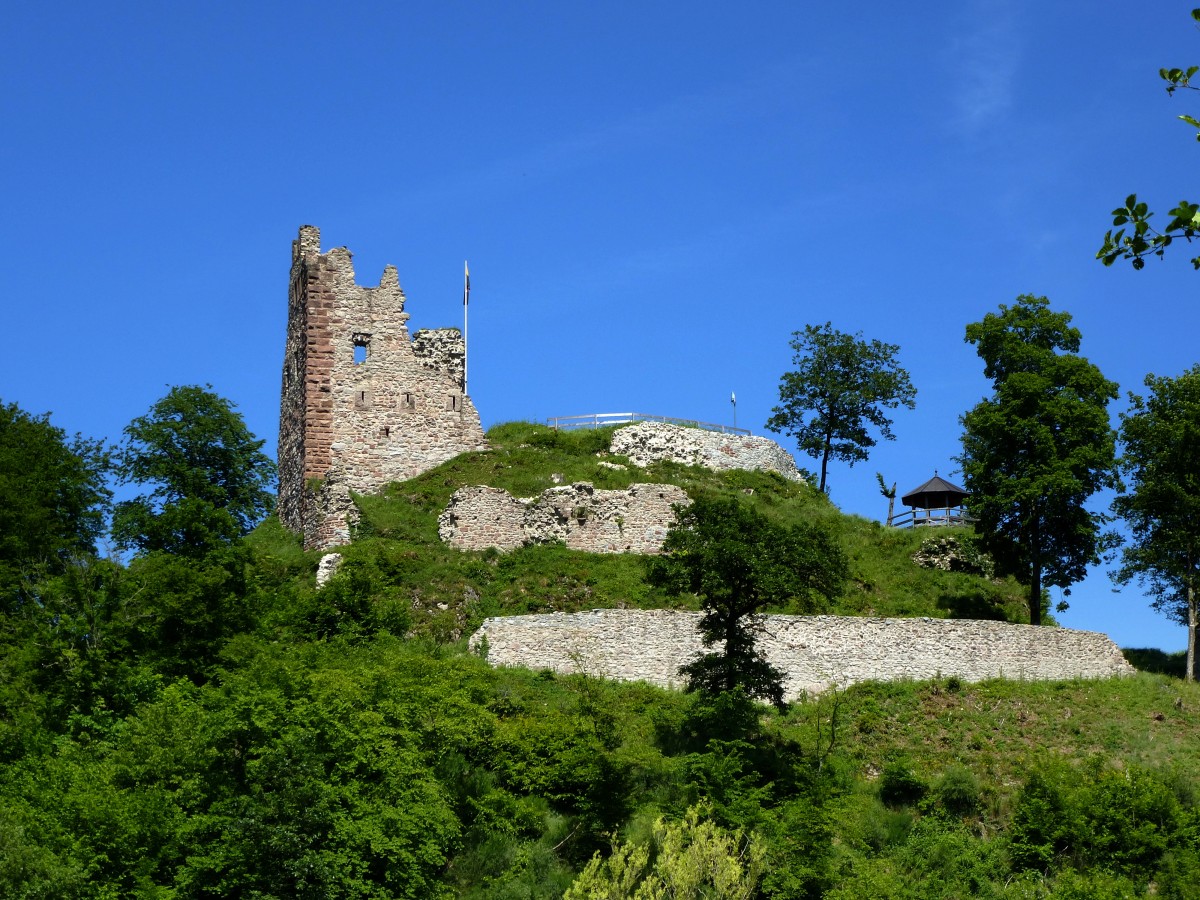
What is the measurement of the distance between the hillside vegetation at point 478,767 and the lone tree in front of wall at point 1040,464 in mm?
4971

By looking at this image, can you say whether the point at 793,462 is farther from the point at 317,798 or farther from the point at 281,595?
the point at 317,798

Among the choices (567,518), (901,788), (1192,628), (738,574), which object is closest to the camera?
(901,788)

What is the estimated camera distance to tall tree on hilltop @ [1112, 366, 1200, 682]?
1811 inches

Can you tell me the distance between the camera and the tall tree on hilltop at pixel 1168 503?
4600 centimetres

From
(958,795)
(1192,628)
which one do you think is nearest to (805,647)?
(958,795)

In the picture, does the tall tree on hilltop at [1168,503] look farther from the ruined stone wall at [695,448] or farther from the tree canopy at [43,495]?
the tree canopy at [43,495]

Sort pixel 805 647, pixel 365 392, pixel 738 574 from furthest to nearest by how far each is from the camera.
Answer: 1. pixel 365 392
2. pixel 805 647
3. pixel 738 574

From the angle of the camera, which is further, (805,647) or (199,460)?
(199,460)

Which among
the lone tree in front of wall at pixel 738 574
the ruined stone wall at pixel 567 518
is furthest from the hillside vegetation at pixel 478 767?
the ruined stone wall at pixel 567 518

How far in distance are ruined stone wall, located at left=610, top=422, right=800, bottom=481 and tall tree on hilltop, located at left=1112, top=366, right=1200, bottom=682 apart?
1337cm

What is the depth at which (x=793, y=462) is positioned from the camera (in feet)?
192

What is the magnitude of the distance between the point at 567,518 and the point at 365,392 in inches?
339

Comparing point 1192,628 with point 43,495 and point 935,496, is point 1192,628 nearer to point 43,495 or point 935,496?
point 935,496

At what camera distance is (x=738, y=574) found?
3816 cm
